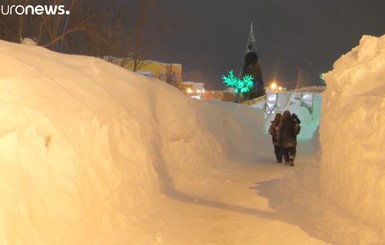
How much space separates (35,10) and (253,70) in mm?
41323

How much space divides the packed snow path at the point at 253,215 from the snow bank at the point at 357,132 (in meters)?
0.33

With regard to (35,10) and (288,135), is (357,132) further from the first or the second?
(35,10)

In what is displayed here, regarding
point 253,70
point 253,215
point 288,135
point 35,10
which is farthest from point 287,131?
point 253,70

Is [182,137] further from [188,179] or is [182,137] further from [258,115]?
[258,115]

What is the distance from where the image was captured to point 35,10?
21344 millimetres

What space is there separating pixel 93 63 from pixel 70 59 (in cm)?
60

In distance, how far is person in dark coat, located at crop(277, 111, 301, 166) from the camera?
47.6ft

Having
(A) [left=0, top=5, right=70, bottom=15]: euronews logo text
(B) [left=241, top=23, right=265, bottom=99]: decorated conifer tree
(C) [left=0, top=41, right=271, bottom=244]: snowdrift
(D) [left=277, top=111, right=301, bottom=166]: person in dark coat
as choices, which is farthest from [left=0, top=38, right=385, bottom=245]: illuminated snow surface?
(B) [left=241, top=23, right=265, bottom=99]: decorated conifer tree

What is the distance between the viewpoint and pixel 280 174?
487 inches

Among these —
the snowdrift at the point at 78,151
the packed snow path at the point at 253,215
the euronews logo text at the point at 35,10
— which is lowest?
the packed snow path at the point at 253,215

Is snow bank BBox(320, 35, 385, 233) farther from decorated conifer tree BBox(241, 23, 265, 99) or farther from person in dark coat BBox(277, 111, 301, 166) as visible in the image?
decorated conifer tree BBox(241, 23, 265, 99)

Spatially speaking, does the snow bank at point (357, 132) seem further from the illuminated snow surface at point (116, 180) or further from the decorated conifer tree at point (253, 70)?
the decorated conifer tree at point (253, 70)

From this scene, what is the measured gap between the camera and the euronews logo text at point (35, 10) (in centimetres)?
2078

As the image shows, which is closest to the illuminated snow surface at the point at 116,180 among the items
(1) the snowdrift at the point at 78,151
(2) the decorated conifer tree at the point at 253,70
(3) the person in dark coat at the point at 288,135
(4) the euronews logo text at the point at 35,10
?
(1) the snowdrift at the point at 78,151
